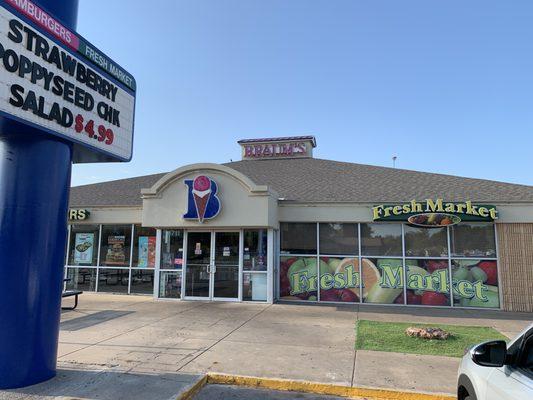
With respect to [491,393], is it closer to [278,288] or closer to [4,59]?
[4,59]

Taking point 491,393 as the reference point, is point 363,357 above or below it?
below

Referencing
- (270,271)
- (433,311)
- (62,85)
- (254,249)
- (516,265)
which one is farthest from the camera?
(254,249)

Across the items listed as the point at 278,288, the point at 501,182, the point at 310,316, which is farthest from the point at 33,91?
the point at 501,182

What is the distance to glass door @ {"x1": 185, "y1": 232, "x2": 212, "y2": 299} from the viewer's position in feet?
50.0

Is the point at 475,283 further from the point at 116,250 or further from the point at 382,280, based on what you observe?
the point at 116,250

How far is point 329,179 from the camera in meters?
18.3

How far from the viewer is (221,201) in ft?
47.9

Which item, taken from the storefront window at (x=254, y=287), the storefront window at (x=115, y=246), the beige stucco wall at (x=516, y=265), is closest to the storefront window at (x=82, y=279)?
the storefront window at (x=115, y=246)

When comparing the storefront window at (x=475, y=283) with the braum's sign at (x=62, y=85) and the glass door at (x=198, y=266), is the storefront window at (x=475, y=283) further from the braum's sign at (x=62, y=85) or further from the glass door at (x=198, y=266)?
the braum's sign at (x=62, y=85)

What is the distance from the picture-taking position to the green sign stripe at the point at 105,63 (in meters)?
7.09

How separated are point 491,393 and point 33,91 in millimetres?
6576

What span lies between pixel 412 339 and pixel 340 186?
28.4ft

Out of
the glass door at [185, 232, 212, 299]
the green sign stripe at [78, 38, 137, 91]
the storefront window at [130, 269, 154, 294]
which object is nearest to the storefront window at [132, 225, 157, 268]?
the storefront window at [130, 269, 154, 294]

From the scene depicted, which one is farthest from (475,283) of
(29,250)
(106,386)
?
(29,250)
